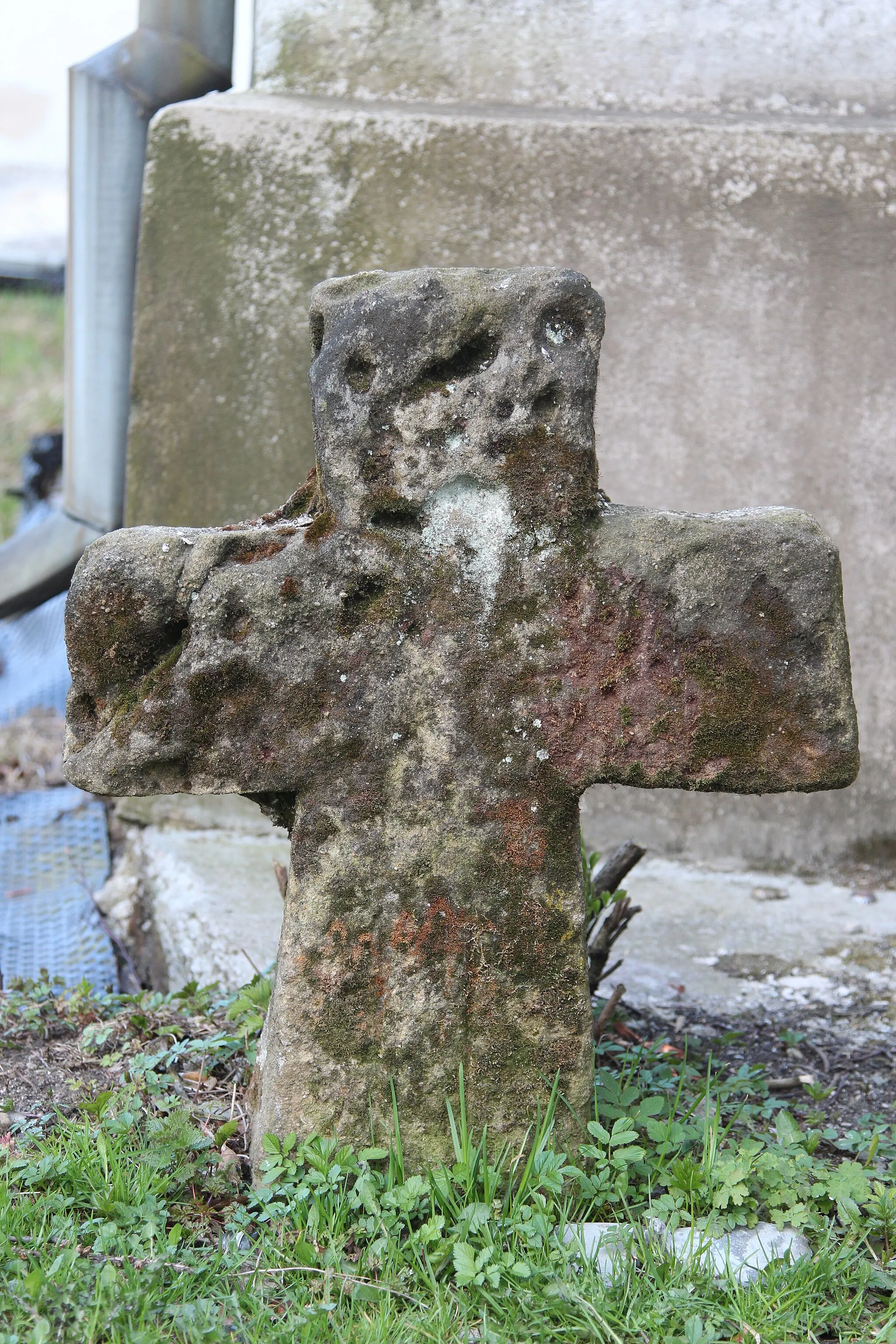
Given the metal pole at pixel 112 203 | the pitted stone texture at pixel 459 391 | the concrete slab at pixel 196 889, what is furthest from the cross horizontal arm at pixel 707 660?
the metal pole at pixel 112 203

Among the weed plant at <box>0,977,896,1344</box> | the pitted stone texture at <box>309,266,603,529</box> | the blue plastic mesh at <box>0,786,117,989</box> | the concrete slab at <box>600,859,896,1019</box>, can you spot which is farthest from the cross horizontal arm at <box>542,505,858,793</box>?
the blue plastic mesh at <box>0,786,117,989</box>

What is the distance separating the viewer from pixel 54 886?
12.7 feet

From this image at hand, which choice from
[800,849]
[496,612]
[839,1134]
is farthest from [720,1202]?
[800,849]

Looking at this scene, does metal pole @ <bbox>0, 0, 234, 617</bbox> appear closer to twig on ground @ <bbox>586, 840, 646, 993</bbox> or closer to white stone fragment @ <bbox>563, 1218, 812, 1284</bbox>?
twig on ground @ <bbox>586, 840, 646, 993</bbox>

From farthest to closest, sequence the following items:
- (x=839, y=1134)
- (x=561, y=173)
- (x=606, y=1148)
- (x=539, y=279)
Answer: (x=561, y=173)
(x=839, y=1134)
(x=606, y=1148)
(x=539, y=279)

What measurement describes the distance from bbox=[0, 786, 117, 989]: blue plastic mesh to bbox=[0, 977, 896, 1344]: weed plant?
1330 millimetres

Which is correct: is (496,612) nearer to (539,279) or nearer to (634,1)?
(539,279)

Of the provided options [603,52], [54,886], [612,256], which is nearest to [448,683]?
[612,256]

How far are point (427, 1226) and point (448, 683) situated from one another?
839mm

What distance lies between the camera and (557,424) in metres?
1.94

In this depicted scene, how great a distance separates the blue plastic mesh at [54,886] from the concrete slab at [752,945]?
60.9 inches

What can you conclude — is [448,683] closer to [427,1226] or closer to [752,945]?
[427,1226]

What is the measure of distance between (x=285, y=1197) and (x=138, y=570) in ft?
3.40

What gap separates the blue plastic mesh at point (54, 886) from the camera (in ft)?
11.6
